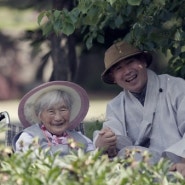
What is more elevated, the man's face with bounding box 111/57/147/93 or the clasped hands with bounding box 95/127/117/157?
the man's face with bounding box 111/57/147/93

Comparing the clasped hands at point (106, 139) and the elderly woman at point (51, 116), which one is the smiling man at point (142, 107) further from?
the elderly woman at point (51, 116)

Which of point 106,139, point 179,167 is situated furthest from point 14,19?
point 179,167

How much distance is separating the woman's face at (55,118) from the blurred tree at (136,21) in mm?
639

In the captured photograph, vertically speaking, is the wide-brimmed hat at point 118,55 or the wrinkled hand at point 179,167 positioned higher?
the wide-brimmed hat at point 118,55

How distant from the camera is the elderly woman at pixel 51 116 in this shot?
635cm

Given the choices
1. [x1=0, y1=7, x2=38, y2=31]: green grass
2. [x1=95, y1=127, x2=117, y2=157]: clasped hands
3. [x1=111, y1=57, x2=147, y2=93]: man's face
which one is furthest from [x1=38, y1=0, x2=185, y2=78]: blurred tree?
[x1=0, y1=7, x2=38, y2=31]: green grass

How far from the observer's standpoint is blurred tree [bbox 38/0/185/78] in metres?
6.84

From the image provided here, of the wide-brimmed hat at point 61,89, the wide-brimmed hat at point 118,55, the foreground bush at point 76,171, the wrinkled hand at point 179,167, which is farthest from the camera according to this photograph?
the wide-brimmed hat at point 118,55

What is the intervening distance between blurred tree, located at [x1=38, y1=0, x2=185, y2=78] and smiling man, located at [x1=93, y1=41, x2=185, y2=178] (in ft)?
1.32

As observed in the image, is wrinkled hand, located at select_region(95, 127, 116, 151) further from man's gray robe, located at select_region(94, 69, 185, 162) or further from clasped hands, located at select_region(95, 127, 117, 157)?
man's gray robe, located at select_region(94, 69, 185, 162)

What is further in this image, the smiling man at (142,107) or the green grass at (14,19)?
the green grass at (14,19)

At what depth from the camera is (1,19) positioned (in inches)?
1121

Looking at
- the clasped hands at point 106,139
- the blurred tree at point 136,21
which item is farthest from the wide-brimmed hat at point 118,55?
the clasped hands at point 106,139

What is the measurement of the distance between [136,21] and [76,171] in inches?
159
